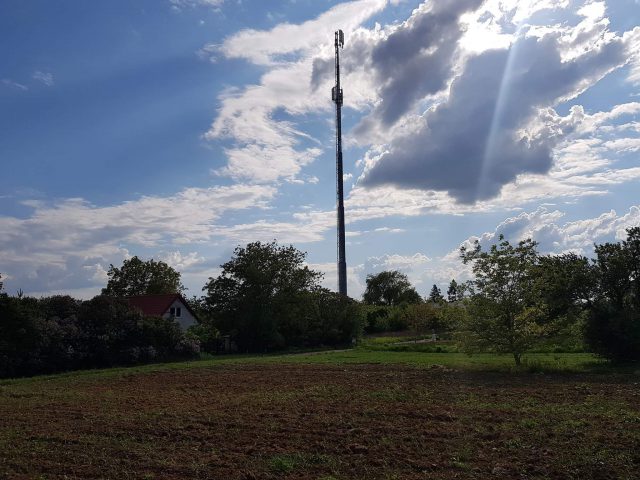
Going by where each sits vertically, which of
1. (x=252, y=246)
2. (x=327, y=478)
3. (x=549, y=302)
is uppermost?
(x=252, y=246)

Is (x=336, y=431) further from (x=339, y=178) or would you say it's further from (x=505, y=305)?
(x=339, y=178)

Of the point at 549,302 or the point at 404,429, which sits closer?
the point at 404,429

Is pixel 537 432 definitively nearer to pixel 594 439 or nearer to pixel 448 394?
pixel 594 439

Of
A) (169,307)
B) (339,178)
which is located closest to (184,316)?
(169,307)

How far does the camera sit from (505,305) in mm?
24688

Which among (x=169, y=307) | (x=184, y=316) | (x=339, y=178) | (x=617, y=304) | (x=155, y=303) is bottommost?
(x=617, y=304)

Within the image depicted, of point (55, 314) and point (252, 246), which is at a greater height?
point (252, 246)

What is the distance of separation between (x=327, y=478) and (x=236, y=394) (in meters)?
10.7

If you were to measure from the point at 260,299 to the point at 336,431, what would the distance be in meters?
39.0

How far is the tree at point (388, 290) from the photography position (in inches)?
4781

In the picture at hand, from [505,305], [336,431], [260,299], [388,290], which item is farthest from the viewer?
[388,290]

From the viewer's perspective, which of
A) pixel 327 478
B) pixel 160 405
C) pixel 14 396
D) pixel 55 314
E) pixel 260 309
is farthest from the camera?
pixel 260 309

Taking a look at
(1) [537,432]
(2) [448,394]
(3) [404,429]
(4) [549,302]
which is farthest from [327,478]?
(4) [549,302]

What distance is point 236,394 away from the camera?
61.0 feet
